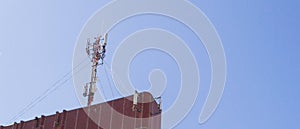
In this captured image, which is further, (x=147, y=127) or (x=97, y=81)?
(x=97, y=81)

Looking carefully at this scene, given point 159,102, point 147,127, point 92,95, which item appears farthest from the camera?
point 92,95

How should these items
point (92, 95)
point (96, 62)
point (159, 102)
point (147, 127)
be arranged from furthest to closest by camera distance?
1. point (96, 62)
2. point (92, 95)
3. point (159, 102)
4. point (147, 127)

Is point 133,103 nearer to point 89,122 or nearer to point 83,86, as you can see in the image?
point 89,122

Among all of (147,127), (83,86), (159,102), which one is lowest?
(147,127)

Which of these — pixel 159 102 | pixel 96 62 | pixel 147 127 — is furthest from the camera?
pixel 96 62

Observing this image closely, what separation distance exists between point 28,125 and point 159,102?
864 centimetres

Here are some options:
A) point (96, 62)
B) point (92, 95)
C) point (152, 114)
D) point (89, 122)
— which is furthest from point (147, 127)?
point (96, 62)

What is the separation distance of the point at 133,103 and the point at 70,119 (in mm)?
4285

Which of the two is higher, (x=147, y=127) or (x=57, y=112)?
(x=57, y=112)

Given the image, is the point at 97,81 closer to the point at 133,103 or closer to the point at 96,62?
the point at 96,62

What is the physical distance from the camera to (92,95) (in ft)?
105

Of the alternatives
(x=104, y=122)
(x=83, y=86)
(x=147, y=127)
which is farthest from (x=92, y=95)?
(x=147, y=127)

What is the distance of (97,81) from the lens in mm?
33156

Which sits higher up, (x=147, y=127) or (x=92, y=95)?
(x=92, y=95)
